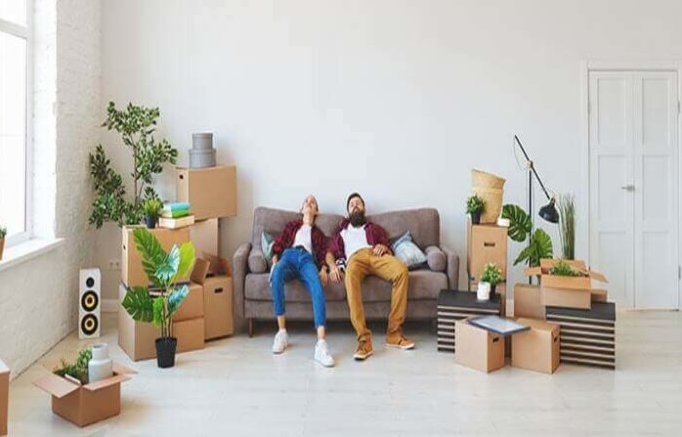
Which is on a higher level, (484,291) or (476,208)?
(476,208)

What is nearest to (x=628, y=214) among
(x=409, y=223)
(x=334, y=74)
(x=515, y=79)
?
(x=515, y=79)

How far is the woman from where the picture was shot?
4441 millimetres

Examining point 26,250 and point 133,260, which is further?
point 133,260

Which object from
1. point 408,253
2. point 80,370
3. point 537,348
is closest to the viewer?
point 80,370

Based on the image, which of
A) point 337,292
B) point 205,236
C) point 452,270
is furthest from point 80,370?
point 452,270

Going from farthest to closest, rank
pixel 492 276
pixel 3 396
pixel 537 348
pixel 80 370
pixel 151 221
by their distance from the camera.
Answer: pixel 151 221
pixel 492 276
pixel 537 348
pixel 80 370
pixel 3 396

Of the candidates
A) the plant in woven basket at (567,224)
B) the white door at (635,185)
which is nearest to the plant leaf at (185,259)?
the plant in woven basket at (567,224)

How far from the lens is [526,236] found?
5137 mm

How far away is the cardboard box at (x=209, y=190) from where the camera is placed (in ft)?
16.7

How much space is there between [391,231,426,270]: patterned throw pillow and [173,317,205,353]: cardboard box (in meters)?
1.60

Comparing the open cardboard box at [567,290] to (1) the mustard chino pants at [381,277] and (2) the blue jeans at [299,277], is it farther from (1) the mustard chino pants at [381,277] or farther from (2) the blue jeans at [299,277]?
(2) the blue jeans at [299,277]

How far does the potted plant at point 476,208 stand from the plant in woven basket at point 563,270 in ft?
2.32

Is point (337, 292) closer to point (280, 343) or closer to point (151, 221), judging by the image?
point (280, 343)

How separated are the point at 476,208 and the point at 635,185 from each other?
168 cm
